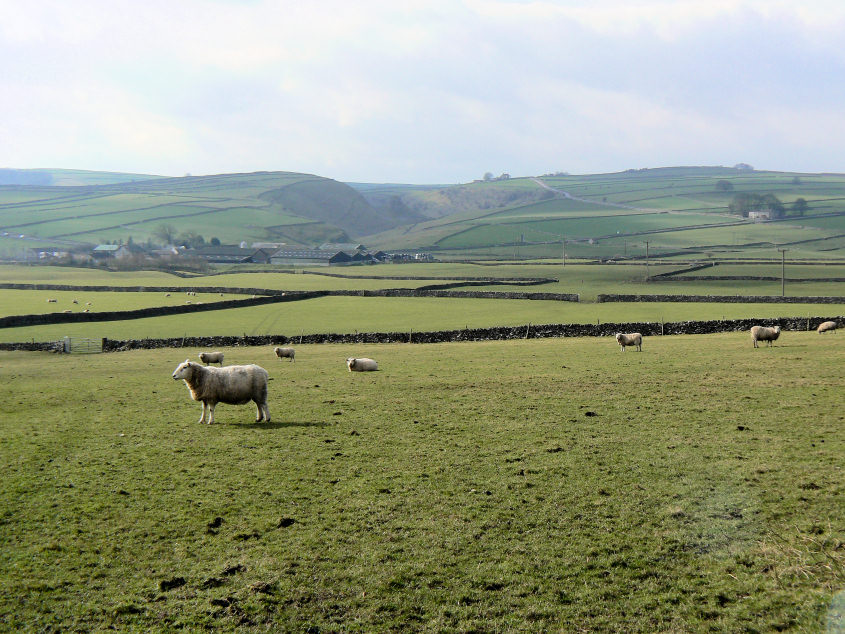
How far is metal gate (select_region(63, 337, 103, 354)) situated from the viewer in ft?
150

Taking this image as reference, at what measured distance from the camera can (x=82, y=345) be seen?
46812 mm

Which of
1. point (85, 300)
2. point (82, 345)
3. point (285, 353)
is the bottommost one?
point (82, 345)

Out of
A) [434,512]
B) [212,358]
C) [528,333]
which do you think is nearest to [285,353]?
[212,358]

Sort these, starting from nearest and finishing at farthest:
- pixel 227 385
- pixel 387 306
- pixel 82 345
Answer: pixel 227 385
pixel 82 345
pixel 387 306

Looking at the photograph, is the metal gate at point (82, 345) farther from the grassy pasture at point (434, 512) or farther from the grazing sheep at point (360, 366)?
the grassy pasture at point (434, 512)

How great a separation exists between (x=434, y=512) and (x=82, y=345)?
1581 inches

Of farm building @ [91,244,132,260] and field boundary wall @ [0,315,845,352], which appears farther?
farm building @ [91,244,132,260]

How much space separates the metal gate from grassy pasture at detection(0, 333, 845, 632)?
22.5 m

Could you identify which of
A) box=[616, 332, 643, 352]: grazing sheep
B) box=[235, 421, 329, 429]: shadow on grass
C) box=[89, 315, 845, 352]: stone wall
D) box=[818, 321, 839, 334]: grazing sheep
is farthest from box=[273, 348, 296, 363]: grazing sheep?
box=[818, 321, 839, 334]: grazing sheep

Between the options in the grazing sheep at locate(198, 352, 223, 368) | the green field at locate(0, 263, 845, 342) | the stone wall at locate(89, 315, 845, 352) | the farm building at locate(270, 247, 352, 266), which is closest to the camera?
the grazing sheep at locate(198, 352, 223, 368)

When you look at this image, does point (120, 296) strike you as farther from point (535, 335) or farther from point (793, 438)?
point (793, 438)

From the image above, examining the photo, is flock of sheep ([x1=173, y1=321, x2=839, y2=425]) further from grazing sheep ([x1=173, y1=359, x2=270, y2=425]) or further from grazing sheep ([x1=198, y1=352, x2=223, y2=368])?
grazing sheep ([x1=198, y1=352, x2=223, y2=368])

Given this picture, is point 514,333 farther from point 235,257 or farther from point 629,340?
point 235,257

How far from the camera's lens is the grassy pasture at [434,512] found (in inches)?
388
